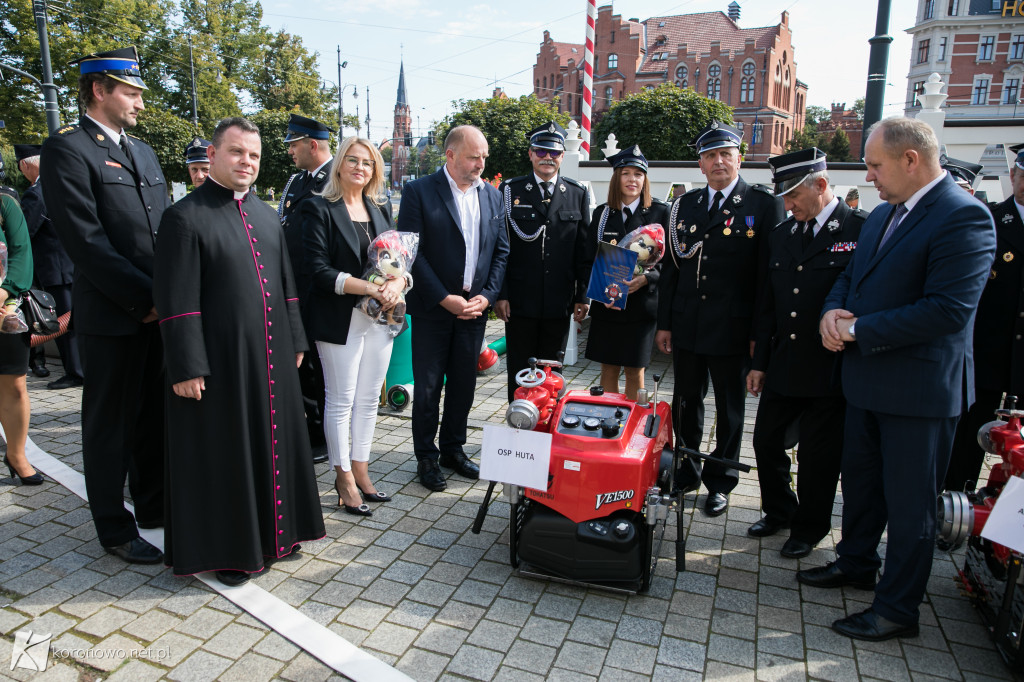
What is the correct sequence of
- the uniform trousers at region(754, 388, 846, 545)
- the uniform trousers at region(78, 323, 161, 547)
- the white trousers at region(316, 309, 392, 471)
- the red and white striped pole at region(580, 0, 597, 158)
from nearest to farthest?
the uniform trousers at region(78, 323, 161, 547), the uniform trousers at region(754, 388, 846, 545), the white trousers at region(316, 309, 392, 471), the red and white striped pole at region(580, 0, 597, 158)

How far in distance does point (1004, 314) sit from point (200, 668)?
4.44 metres

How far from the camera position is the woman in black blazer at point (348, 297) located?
385 cm

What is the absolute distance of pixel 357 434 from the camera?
4090 mm

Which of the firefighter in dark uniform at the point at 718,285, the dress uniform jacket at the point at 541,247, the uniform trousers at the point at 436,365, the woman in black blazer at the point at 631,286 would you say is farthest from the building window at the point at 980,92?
the uniform trousers at the point at 436,365

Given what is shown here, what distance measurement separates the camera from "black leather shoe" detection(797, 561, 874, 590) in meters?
3.28

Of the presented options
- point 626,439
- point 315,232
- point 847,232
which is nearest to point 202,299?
point 315,232

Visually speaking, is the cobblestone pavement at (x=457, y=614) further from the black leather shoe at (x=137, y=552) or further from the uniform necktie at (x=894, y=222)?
the uniform necktie at (x=894, y=222)

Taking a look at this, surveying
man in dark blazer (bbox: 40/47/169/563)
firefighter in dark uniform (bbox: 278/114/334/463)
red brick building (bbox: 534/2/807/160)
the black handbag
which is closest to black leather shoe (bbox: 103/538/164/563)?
man in dark blazer (bbox: 40/47/169/563)

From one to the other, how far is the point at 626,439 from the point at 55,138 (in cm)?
309

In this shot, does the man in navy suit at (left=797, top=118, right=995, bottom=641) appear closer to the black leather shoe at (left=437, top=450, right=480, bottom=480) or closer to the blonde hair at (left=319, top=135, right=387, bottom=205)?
the black leather shoe at (left=437, top=450, right=480, bottom=480)

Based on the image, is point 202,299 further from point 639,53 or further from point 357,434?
point 639,53

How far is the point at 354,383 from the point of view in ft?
13.1

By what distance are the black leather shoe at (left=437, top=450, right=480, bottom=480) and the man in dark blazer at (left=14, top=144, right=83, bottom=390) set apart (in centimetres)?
421

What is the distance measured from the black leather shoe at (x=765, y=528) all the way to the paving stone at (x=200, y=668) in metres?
2.82
